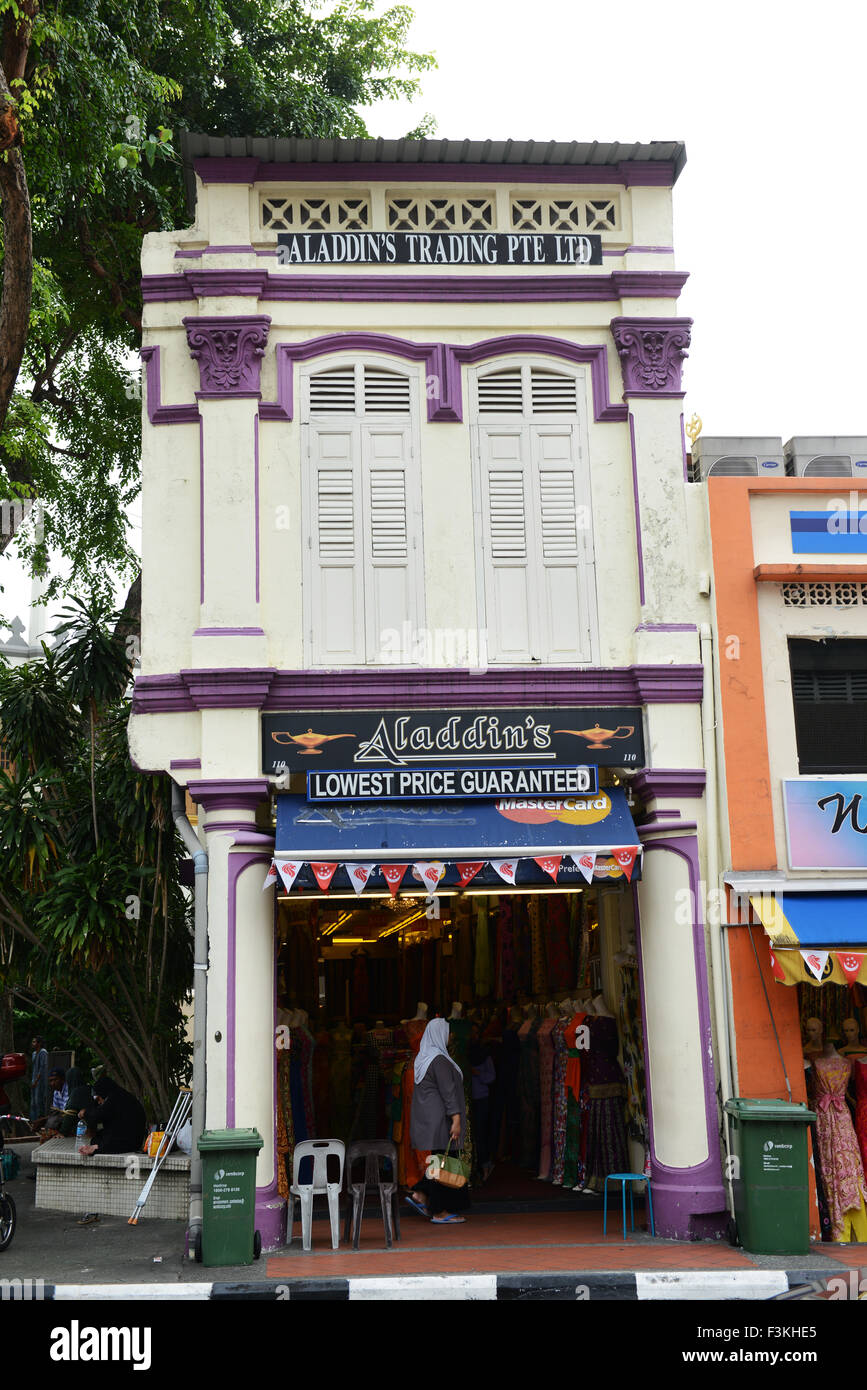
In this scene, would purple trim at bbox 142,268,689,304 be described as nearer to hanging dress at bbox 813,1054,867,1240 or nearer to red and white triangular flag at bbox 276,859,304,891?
red and white triangular flag at bbox 276,859,304,891

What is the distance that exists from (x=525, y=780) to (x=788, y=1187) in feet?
12.8

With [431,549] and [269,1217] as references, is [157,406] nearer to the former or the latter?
[431,549]

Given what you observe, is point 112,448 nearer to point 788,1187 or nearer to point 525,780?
point 525,780

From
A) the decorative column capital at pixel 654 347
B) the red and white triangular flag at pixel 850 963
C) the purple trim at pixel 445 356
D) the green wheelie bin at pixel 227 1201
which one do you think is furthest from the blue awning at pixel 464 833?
the decorative column capital at pixel 654 347

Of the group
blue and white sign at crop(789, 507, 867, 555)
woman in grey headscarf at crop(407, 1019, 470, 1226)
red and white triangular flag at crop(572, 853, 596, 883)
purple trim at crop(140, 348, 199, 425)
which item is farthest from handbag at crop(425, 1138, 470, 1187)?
purple trim at crop(140, 348, 199, 425)

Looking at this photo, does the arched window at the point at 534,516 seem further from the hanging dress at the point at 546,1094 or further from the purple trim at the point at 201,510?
the hanging dress at the point at 546,1094

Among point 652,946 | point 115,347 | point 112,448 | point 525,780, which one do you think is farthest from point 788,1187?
point 115,347

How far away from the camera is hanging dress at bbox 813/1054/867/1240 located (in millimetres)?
10844

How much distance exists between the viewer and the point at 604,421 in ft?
40.1

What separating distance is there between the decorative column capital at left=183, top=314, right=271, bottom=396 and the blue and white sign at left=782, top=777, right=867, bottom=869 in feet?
20.1

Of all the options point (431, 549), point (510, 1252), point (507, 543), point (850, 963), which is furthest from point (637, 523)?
point (510, 1252)

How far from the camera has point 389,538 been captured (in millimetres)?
11938

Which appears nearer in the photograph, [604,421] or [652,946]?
[652,946]

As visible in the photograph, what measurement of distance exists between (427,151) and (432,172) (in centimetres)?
22
